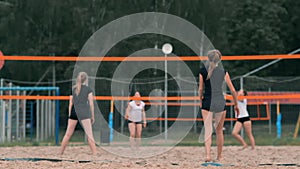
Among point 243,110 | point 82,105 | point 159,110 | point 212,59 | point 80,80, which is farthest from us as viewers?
point 159,110

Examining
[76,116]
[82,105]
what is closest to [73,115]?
[76,116]

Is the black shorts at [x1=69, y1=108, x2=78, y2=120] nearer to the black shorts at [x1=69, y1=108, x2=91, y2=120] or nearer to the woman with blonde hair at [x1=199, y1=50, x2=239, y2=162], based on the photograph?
the black shorts at [x1=69, y1=108, x2=91, y2=120]

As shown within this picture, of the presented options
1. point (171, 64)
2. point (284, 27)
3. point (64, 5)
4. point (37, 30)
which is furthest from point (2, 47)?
point (284, 27)

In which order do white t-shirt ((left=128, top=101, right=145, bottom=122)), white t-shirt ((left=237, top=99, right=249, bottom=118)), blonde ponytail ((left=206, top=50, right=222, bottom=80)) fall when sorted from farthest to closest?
white t-shirt ((left=128, top=101, right=145, bottom=122)) < white t-shirt ((left=237, top=99, right=249, bottom=118)) < blonde ponytail ((left=206, top=50, right=222, bottom=80))

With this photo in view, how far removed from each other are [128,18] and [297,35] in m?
8.82

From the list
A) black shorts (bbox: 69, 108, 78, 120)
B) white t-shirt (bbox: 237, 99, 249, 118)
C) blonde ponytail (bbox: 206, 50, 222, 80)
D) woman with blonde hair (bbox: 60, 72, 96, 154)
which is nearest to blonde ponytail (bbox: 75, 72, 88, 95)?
woman with blonde hair (bbox: 60, 72, 96, 154)

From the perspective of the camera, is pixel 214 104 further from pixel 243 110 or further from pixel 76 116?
pixel 243 110

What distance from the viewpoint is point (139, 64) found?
827 inches

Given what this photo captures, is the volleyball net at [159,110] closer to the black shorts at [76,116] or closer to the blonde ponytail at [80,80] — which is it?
the black shorts at [76,116]

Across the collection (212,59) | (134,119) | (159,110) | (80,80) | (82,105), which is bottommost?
(134,119)

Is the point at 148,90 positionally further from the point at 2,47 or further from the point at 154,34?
the point at 2,47

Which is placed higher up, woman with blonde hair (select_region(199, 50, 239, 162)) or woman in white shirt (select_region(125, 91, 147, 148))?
woman with blonde hair (select_region(199, 50, 239, 162))

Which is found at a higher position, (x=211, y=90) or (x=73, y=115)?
(x=211, y=90)

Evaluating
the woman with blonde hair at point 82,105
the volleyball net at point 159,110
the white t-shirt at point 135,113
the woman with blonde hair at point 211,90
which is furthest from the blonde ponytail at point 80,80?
the volleyball net at point 159,110
